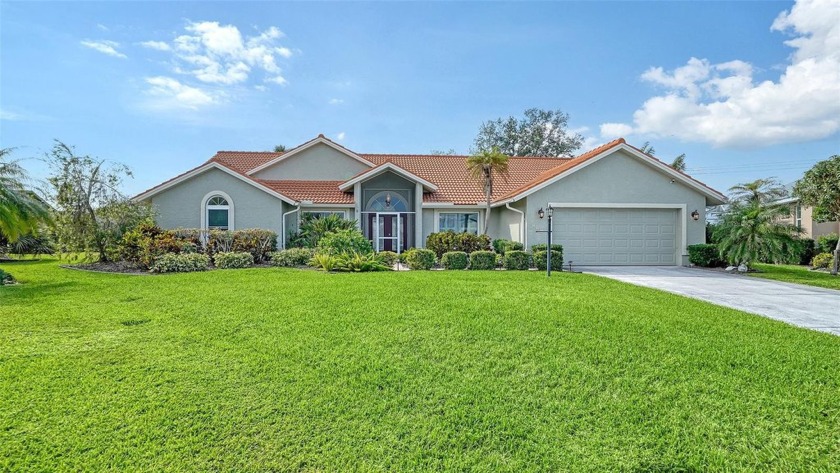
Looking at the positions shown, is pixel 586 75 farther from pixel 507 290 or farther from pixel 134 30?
pixel 134 30

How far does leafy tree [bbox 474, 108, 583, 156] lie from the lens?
45125 millimetres

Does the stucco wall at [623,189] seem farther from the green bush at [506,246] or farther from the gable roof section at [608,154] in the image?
the green bush at [506,246]

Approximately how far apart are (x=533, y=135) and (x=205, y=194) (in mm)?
36844

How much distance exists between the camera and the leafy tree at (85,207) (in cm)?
1552

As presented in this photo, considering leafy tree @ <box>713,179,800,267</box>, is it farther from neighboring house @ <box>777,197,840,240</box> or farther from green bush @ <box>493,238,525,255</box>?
neighboring house @ <box>777,197,840,240</box>

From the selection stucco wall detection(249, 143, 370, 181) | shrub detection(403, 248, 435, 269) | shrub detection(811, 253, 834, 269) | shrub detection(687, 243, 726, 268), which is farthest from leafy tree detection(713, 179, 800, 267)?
stucco wall detection(249, 143, 370, 181)

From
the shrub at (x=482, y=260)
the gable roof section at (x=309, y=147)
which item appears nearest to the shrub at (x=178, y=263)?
the gable roof section at (x=309, y=147)

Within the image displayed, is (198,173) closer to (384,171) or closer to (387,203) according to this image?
(384,171)

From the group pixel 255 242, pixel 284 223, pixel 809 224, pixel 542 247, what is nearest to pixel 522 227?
pixel 542 247

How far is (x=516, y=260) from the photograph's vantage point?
49.0 ft

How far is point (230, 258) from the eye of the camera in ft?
48.6

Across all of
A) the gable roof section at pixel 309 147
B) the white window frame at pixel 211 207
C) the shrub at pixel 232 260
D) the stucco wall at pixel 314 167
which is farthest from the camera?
the stucco wall at pixel 314 167

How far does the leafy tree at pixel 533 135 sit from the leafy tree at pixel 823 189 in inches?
1084

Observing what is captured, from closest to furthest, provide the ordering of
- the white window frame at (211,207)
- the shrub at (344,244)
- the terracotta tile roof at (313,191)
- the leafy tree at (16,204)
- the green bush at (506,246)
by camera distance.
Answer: the leafy tree at (16,204) → the shrub at (344,244) → the green bush at (506,246) → the white window frame at (211,207) → the terracotta tile roof at (313,191)
